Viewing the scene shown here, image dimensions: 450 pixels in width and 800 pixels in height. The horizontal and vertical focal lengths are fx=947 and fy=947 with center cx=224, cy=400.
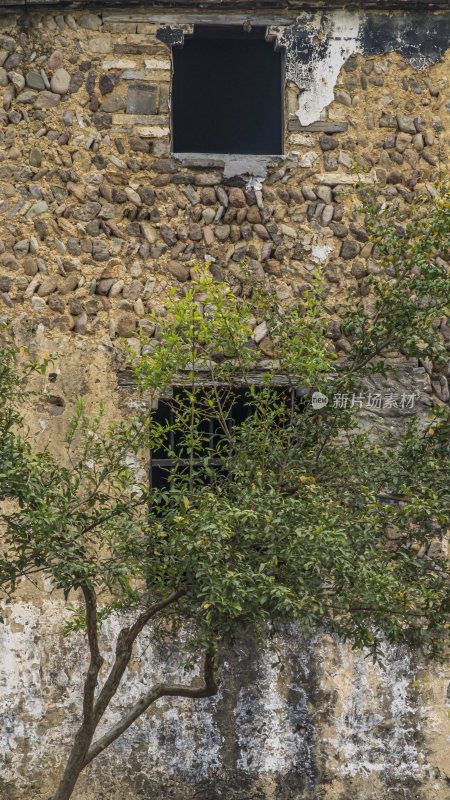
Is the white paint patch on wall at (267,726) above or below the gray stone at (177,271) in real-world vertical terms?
below

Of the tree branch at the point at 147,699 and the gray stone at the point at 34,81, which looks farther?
the gray stone at the point at 34,81

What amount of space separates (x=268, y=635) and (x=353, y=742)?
5.81 ft

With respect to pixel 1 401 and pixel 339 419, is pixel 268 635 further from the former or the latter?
pixel 1 401

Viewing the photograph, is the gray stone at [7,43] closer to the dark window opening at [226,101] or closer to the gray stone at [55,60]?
the gray stone at [55,60]

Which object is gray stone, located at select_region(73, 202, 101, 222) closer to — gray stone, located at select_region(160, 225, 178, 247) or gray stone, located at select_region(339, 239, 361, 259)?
gray stone, located at select_region(160, 225, 178, 247)

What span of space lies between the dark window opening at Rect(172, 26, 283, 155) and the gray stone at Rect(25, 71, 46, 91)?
6.90 feet

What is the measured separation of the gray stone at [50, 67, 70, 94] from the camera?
6.54m

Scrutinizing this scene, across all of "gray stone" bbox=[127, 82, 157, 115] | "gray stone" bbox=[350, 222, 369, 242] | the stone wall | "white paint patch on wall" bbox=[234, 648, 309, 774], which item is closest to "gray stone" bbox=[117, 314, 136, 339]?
the stone wall

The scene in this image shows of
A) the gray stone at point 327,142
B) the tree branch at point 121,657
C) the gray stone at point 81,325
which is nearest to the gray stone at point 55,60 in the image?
the gray stone at point 81,325

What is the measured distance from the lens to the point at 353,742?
20.6 feet

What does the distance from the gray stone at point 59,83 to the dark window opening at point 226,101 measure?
2.02 metres

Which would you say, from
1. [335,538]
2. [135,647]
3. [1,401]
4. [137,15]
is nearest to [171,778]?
[135,647]

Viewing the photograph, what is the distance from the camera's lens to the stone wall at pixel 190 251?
20.4 feet

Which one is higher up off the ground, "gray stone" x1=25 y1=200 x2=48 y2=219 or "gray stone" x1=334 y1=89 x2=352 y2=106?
"gray stone" x1=334 y1=89 x2=352 y2=106
